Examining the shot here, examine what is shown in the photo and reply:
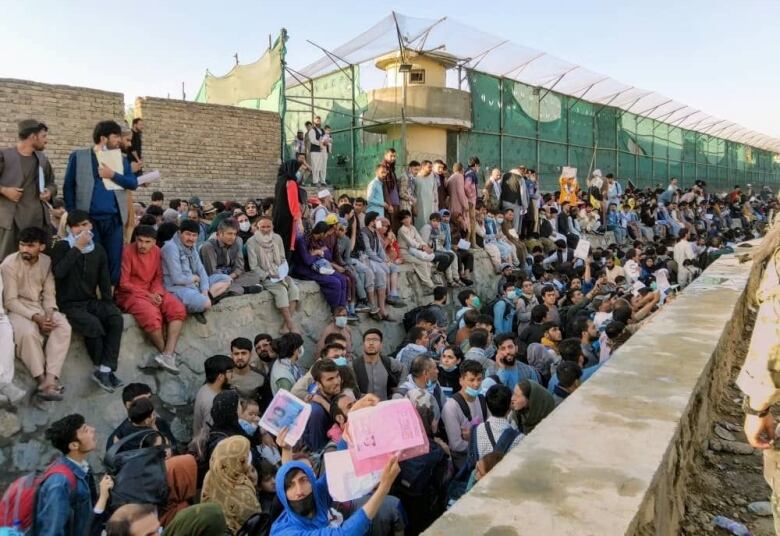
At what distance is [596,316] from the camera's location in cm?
738

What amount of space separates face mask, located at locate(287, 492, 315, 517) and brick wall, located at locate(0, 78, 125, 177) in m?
8.87

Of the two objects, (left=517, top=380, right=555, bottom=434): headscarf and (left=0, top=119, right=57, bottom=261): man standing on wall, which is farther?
(left=0, top=119, right=57, bottom=261): man standing on wall

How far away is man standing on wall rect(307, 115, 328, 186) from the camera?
12.1 metres

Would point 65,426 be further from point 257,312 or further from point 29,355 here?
point 257,312

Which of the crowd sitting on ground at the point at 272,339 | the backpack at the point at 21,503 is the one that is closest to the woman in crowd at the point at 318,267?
the crowd sitting on ground at the point at 272,339

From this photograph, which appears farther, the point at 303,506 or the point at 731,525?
the point at 731,525

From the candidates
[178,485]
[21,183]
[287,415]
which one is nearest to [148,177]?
[21,183]

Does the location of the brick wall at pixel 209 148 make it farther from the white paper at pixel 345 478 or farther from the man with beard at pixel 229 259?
the white paper at pixel 345 478

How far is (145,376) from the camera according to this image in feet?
17.3

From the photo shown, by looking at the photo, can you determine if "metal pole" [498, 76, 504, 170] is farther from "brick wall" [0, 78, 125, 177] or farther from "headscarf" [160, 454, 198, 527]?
"headscarf" [160, 454, 198, 527]

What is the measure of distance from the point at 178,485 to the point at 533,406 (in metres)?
2.37

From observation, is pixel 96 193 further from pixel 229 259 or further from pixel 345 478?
pixel 345 478

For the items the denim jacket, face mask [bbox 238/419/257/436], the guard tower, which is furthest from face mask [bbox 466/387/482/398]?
the guard tower

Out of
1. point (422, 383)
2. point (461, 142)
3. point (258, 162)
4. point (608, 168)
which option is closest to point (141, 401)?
point (422, 383)
